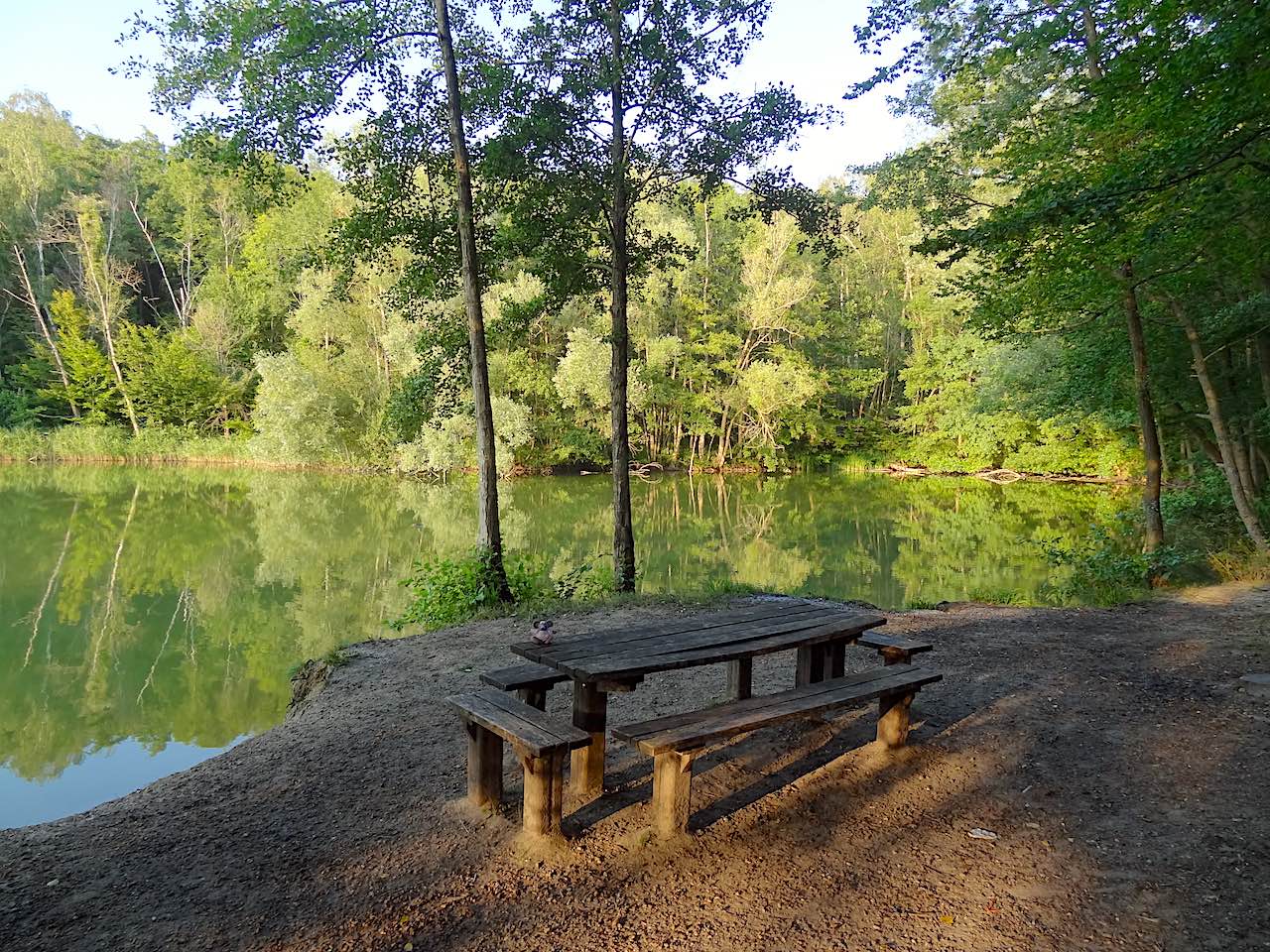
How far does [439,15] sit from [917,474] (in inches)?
1049

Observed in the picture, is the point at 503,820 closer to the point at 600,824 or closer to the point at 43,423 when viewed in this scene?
the point at 600,824

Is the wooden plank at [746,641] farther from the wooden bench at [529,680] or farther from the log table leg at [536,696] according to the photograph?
the log table leg at [536,696]

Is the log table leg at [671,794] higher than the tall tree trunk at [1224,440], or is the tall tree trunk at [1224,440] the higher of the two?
the tall tree trunk at [1224,440]

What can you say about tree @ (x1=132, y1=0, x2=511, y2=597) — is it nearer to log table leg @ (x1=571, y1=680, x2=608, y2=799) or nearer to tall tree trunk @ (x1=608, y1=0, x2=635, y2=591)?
tall tree trunk @ (x1=608, y1=0, x2=635, y2=591)

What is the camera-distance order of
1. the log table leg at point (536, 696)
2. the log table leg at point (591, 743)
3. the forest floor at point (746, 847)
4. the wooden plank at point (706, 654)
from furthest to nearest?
the log table leg at point (536, 696) < the log table leg at point (591, 743) < the wooden plank at point (706, 654) < the forest floor at point (746, 847)

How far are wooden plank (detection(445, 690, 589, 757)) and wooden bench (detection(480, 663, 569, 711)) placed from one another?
6 cm

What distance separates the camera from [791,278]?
27.4m

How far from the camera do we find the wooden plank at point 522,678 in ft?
10.9

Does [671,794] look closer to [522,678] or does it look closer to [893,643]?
[522,678]

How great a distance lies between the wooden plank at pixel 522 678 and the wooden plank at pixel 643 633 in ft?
0.38

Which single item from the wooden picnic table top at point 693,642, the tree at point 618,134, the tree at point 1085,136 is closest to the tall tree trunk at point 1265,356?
the tree at point 1085,136

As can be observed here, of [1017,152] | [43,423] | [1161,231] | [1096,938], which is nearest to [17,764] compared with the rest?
[1096,938]

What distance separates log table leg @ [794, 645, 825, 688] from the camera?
4012 millimetres

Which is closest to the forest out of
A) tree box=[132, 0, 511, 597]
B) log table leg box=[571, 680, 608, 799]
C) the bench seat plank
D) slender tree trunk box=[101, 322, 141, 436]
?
tree box=[132, 0, 511, 597]
